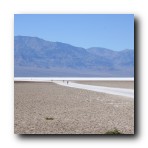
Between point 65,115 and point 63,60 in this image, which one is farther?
point 63,60

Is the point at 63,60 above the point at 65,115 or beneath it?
above

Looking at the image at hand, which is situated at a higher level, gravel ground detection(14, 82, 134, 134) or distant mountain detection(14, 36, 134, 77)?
distant mountain detection(14, 36, 134, 77)

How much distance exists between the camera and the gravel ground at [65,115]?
7238 mm

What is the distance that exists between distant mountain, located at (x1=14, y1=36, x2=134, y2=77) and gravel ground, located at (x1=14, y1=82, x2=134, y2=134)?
333mm

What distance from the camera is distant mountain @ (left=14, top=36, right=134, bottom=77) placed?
7.31 m

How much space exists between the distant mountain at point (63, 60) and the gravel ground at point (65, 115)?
1.09 feet

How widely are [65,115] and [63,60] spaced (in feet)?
2.60

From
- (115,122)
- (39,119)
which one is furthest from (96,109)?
(39,119)

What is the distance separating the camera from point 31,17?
24.2ft

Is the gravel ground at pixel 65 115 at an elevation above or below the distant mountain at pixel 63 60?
below

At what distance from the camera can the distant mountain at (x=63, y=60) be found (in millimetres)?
7312

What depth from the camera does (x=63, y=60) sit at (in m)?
7.46
